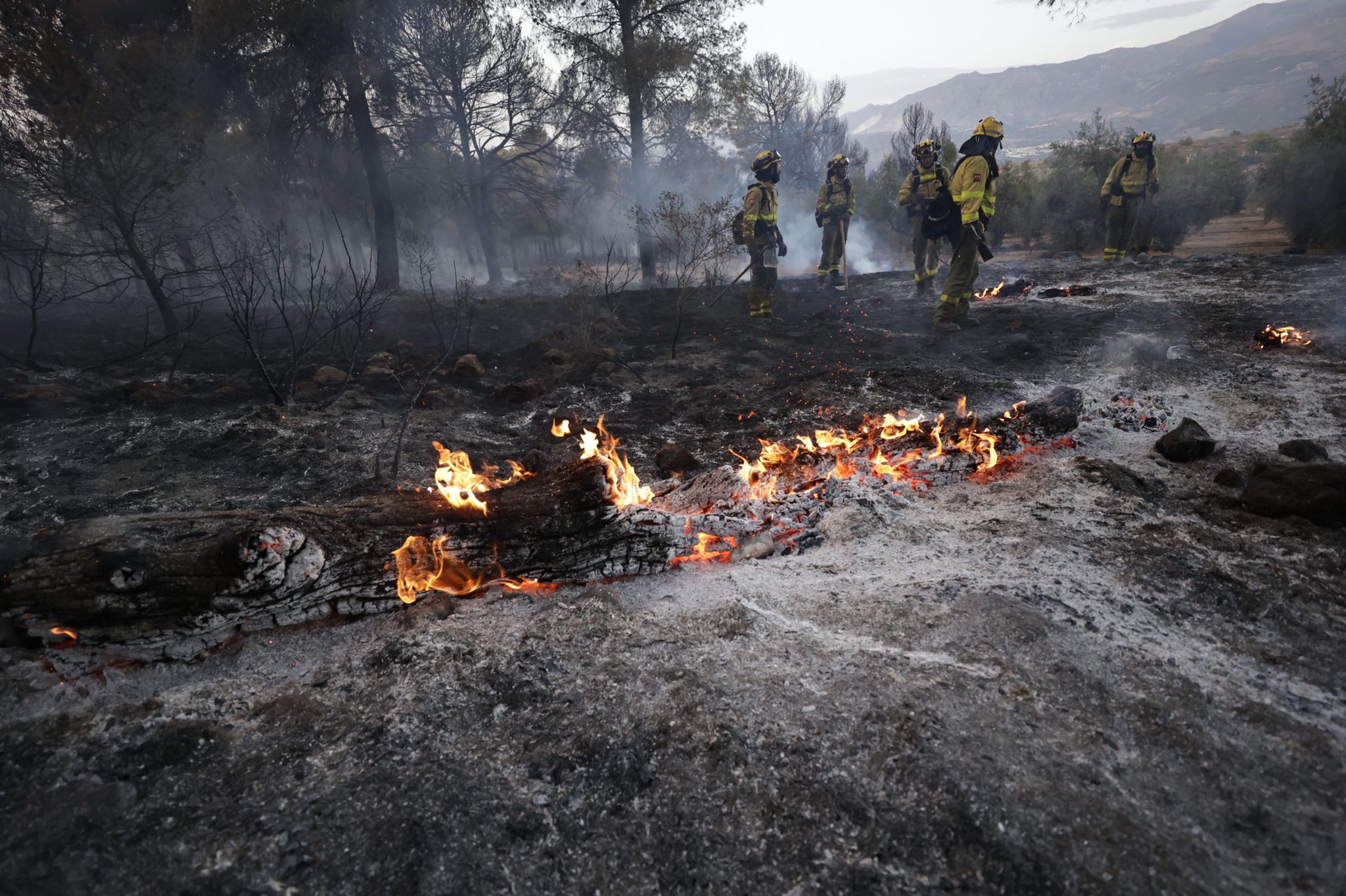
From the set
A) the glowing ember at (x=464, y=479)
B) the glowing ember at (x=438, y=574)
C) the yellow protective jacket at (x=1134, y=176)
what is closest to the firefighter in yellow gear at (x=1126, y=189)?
the yellow protective jacket at (x=1134, y=176)

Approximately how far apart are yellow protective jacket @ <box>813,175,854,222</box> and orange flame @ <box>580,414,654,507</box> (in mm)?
8456

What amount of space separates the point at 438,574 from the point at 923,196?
10.4 m

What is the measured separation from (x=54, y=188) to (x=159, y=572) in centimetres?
862

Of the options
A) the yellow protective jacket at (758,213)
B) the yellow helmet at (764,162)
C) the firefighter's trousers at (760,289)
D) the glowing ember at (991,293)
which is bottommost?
the glowing ember at (991,293)

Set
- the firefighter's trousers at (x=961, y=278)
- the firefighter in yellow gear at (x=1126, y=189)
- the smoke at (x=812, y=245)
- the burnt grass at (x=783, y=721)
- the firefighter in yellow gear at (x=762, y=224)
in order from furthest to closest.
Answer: the smoke at (x=812, y=245) → the firefighter in yellow gear at (x=1126, y=189) → the firefighter in yellow gear at (x=762, y=224) → the firefighter's trousers at (x=961, y=278) → the burnt grass at (x=783, y=721)

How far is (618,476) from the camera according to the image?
10.9 ft

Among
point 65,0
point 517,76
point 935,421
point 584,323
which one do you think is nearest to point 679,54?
point 517,76

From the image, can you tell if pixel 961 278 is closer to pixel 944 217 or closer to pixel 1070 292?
pixel 944 217

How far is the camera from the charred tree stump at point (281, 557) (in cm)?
221

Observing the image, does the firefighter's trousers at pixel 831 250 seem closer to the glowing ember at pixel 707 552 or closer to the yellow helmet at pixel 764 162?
the yellow helmet at pixel 764 162

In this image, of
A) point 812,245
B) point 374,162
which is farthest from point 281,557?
point 812,245

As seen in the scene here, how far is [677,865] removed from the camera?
5.02 ft

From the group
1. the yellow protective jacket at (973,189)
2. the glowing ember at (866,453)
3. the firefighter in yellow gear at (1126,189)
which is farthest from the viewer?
the firefighter in yellow gear at (1126,189)

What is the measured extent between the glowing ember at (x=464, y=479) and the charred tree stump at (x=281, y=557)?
6 cm
